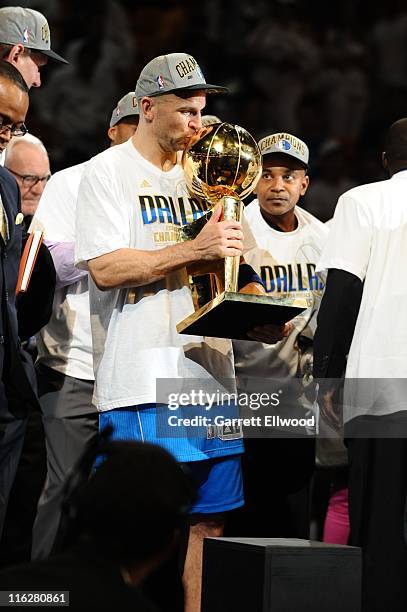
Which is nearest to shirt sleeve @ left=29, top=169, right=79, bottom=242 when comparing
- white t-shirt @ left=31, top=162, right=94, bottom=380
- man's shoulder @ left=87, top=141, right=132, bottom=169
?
white t-shirt @ left=31, top=162, right=94, bottom=380

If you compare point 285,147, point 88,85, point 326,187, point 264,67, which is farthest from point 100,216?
point 264,67

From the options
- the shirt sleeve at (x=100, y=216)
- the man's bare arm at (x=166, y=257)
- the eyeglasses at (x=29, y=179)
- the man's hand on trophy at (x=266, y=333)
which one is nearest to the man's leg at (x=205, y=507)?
the man's hand on trophy at (x=266, y=333)

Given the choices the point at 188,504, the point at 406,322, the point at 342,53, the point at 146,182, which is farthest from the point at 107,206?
the point at 342,53

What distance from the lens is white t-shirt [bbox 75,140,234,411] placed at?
12.0ft

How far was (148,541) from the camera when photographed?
2086mm

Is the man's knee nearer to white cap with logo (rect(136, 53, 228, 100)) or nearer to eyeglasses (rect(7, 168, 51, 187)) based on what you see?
white cap with logo (rect(136, 53, 228, 100))

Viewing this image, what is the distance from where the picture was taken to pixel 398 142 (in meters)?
4.22

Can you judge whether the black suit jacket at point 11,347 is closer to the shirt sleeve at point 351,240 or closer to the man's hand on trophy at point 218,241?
the man's hand on trophy at point 218,241

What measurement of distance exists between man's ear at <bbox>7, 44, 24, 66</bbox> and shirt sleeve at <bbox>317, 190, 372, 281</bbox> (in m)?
1.37

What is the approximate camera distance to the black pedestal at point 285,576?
3.16 metres

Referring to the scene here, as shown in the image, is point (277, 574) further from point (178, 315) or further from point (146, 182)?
point (146, 182)

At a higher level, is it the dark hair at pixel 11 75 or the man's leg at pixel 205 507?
the dark hair at pixel 11 75

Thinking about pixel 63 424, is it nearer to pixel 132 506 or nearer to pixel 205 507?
pixel 205 507

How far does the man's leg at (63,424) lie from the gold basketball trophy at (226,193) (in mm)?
1113
